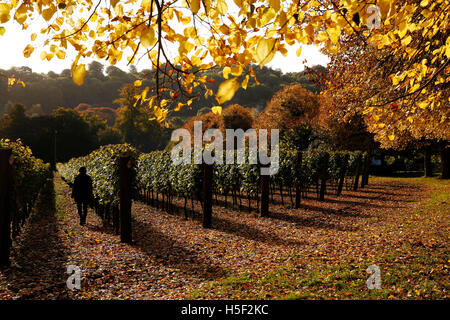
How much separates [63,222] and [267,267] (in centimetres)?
825

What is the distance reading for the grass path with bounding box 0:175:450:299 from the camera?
4.86 m

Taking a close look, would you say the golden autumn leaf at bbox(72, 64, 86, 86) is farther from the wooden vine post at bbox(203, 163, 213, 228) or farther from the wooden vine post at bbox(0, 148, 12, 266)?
the wooden vine post at bbox(203, 163, 213, 228)

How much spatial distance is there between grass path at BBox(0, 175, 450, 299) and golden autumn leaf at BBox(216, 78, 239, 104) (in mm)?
3553

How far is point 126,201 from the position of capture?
8.06 meters

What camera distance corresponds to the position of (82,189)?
10422 mm

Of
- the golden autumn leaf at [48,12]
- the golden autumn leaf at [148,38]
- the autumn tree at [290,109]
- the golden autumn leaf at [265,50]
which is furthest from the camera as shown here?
the autumn tree at [290,109]

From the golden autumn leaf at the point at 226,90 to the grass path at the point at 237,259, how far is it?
355cm

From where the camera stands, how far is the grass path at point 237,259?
486 centimetres

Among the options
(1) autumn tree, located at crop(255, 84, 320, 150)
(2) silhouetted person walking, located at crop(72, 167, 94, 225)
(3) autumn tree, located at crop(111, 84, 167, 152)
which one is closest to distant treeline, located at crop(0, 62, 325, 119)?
(3) autumn tree, located at crop(111, 84, 167, 152)

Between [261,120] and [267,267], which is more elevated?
[261,120]

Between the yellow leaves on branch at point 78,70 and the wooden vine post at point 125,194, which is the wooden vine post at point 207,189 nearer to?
the wooden vine post at point 125,194

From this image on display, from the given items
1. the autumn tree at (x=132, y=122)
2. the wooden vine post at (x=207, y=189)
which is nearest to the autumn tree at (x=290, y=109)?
the wooden vine post at (x=207, y=189)

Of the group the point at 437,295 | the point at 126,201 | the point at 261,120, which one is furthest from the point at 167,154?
the point at 261,120

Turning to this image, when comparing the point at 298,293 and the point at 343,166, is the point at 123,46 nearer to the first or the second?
the point at 298,293
